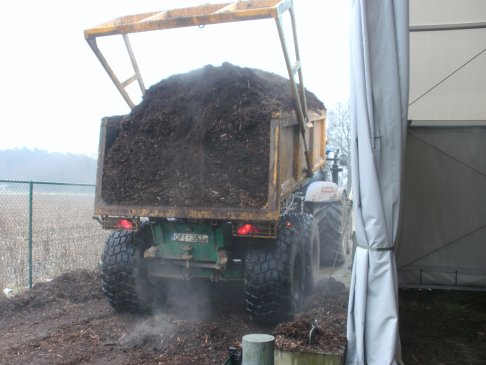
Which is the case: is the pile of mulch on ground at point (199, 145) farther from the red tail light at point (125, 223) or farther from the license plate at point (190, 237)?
the license plate at point (190, 237)

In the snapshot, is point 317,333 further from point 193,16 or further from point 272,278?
point 193,16

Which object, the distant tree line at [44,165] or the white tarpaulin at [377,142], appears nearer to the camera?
the white tarpaulin at [377,142]

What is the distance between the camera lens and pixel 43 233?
29.2ft

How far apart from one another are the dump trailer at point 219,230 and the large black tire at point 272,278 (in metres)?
0.01

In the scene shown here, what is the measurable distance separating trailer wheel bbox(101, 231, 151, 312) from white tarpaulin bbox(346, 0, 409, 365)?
3.16m

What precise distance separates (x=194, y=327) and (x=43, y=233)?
163 inches

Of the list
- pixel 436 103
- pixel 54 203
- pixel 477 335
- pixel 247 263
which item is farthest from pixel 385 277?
pixel 54 203

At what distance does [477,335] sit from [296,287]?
84.8 inches

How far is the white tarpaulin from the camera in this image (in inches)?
155

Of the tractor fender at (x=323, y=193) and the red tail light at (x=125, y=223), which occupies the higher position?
the tractor fender at (x=323, y=193)

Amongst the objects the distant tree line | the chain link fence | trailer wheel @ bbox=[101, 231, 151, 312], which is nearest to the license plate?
trailer wheel @ bbox=[101, 231, 151, 312]

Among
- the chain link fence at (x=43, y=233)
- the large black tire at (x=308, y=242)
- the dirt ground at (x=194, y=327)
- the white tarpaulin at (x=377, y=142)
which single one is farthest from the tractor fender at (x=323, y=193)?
the white tarpaulin at (x=377, y=142)

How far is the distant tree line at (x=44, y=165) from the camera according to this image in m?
20.9

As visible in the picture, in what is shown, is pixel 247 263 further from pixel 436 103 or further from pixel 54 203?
pixel 54 203
